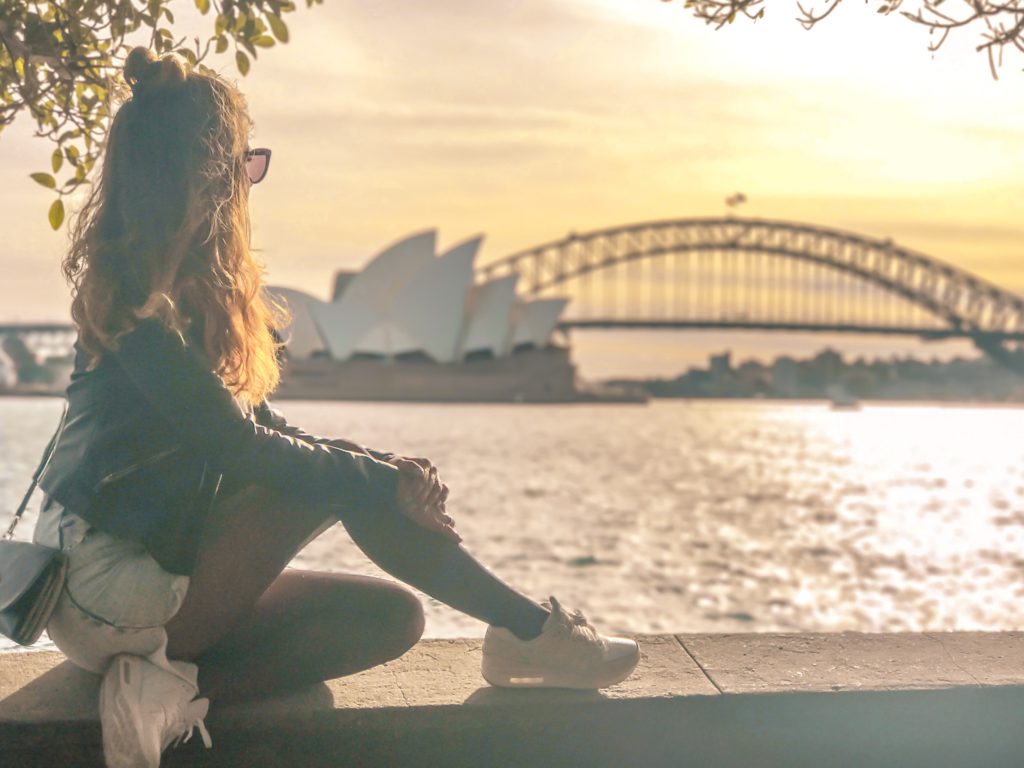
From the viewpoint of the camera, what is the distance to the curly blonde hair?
1.52 m

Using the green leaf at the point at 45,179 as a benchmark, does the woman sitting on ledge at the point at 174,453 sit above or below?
below

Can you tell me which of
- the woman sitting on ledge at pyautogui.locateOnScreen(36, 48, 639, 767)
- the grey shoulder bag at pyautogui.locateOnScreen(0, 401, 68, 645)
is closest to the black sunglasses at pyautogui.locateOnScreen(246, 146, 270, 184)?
the woman sitting on ledge at pyautogui.locateOnScreen(36, 48, 639, 767)

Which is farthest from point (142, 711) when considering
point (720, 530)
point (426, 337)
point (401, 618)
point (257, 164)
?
point (426, 337)

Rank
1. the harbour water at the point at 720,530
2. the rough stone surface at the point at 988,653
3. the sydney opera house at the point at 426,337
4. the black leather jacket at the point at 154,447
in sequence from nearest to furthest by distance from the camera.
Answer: the black leather jacket at the point at 154,447 < the rough stone surface at the point at 988,653 < the harbour water at the point at 720,530 < the sydney opera house at the point at 426,337

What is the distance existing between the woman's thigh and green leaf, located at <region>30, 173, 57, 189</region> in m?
1.06

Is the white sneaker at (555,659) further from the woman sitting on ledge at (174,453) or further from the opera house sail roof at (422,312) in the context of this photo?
the opera house sail roof at (422,312)

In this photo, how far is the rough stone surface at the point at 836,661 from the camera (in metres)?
1.85

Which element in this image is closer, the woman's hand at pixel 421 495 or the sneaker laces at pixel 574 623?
the woman's hand at pixel 421 495

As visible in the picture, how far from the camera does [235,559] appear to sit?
1593 mm

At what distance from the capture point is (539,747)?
1.75 m

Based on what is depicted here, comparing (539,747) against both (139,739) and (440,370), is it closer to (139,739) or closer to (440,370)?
(139,739)

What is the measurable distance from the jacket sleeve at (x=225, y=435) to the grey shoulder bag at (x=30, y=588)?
21 cm

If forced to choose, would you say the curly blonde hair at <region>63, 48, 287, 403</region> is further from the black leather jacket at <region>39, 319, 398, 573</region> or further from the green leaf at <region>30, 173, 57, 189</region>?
the green leaf at <region>30, 173, 57, 189</region>

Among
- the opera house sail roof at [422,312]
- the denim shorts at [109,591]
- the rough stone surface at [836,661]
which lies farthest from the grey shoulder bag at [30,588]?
the opera house sail roof at [422,312]
